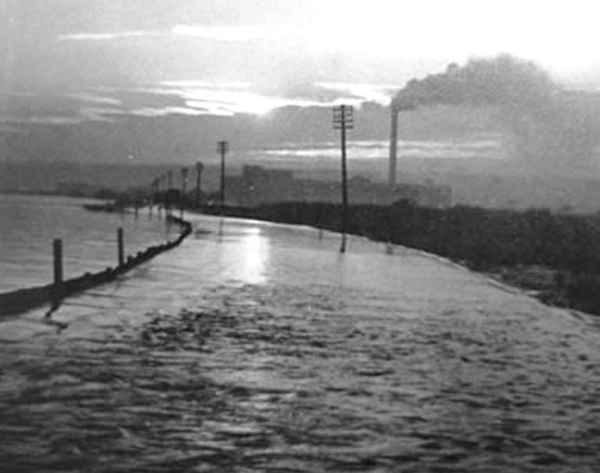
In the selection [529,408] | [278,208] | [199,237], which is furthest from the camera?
[278,208]

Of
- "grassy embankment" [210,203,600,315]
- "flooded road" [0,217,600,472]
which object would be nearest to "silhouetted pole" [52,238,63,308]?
"flooded road" [0,217,600,472]

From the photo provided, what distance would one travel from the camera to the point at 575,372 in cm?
1805

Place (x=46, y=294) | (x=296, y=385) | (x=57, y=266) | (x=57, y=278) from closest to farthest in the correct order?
(x=296, y=385), (x=46, y=294), (x=57, y=266), (x=57, y=278)

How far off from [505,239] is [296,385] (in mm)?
66952

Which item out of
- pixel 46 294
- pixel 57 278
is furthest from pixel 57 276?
pixel 46 294

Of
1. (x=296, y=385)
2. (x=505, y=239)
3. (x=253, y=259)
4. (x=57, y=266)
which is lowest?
(x=505, y=239)

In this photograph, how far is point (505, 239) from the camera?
80.9m

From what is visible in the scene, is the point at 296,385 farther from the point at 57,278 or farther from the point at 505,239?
the point at 505,239

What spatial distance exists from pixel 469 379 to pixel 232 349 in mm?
4338

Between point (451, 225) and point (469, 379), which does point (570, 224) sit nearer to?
point (451, 225)

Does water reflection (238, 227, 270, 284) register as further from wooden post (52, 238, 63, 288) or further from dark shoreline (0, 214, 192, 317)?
wooden post (52, 238, 63, 288)

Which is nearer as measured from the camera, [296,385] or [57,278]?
[296,385]

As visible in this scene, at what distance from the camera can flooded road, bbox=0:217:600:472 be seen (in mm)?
11000

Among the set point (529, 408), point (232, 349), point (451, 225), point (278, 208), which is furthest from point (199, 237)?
point (278, 208)
